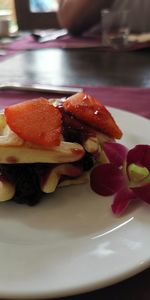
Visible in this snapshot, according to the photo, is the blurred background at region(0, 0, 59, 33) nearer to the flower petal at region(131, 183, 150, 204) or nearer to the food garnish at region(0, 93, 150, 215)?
the food garnish at region(0, 93, 150, 215)

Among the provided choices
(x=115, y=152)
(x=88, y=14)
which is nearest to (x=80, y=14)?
(x=88, y=14)

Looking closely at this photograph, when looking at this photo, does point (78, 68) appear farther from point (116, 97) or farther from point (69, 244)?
point (69, 244)

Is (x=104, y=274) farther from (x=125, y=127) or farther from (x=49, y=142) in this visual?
(x=125, y=127)

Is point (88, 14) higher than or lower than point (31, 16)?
higher

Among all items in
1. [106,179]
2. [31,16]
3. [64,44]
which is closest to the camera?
[106,179]

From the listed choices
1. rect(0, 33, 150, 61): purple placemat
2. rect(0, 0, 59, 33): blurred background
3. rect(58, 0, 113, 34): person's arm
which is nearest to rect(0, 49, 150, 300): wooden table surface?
rect(0, 33, 150, 61): purple placemat

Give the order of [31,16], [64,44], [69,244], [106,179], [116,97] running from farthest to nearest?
1. [31,16]
2. [64,44]
3. [116,97]
4. [106,179]
5. [69,244]

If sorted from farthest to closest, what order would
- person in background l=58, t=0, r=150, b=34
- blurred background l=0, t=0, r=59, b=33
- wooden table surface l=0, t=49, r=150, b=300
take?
blurred background l=0, t=0, r=59, b=33, person in background l=58, t=0, r=150, b=34, wooden table surface l=0, t=49, r=150, b=300
